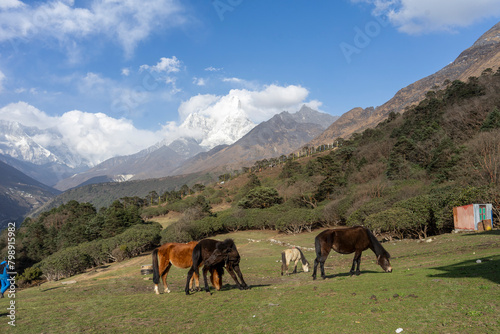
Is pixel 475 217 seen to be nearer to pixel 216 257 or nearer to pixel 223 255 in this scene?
pixel 223 255

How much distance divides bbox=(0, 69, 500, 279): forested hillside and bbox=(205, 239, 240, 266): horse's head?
2235 cm

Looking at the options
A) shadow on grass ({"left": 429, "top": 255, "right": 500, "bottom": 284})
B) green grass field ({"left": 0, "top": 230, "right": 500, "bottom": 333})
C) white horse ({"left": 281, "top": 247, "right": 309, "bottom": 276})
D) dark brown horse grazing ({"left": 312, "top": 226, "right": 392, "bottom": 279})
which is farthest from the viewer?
white horse ({"left": 281, "top": 247, "right": 309, "bottom": 276})

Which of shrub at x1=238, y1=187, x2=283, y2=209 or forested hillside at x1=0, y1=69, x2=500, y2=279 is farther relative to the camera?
shrub at x1=238, y1=187, x2=283, y2=209

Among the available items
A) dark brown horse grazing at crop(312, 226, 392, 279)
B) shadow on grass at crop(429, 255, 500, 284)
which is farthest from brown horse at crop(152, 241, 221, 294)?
shadow on grass at crop(429, 255, 500, 284)

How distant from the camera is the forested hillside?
2990 cm

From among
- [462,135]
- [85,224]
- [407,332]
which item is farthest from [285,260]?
[85,224]

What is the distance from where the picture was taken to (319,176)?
72688 mm

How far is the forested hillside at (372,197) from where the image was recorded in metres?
29.9

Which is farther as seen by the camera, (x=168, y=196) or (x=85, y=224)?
(x=168, y=196)

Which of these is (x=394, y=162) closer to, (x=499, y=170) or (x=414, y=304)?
(x=499, y=170)

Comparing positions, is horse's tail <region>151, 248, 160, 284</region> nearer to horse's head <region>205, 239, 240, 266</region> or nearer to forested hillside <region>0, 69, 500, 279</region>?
horse's head <region>205, 239, 240, 266</region>

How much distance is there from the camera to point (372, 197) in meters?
46.9

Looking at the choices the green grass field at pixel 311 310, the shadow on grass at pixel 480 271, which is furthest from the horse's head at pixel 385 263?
the shadow on grass at pixel 480 271

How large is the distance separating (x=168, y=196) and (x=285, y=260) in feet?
410
